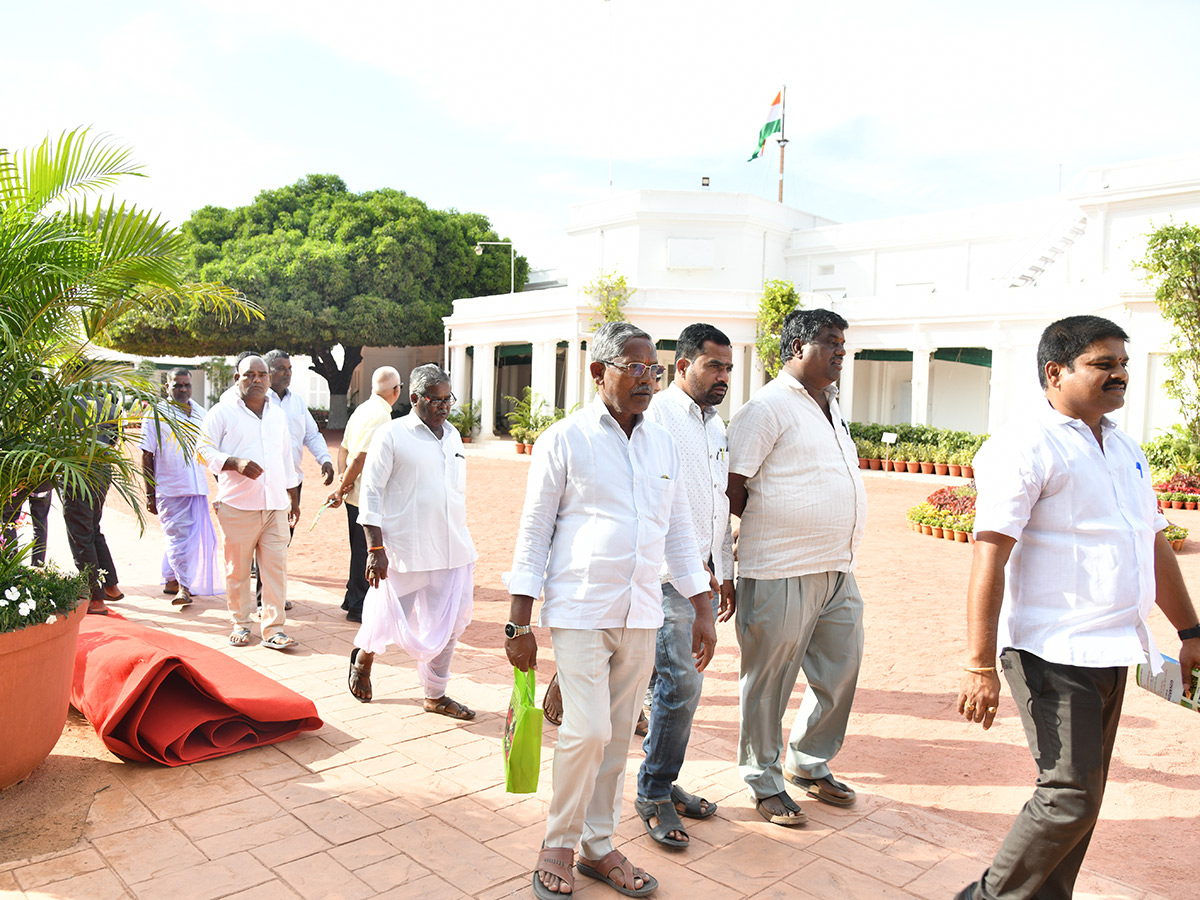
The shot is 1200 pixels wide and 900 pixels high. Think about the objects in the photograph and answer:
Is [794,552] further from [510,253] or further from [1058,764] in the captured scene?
[510,253]

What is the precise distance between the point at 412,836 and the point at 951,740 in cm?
301

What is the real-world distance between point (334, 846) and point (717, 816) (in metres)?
1.54

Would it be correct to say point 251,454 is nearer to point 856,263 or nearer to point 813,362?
point 813,362

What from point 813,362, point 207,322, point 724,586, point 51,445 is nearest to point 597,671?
point 724,586

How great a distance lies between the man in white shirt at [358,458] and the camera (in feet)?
21.1

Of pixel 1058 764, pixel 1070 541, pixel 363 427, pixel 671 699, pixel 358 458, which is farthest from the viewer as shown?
pixel 363 427

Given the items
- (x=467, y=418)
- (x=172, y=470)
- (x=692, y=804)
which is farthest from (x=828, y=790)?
(x=467, y=418)

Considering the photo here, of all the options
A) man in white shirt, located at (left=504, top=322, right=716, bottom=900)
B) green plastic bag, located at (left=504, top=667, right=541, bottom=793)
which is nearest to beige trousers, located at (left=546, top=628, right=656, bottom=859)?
man in white shirt, located at (left=504, top=322, right=716, bottom=900)

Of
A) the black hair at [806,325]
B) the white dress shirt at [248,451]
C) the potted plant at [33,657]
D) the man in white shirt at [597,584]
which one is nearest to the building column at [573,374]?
the white dress shirt at [248,451]

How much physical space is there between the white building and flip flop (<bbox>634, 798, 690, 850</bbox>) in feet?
61.5

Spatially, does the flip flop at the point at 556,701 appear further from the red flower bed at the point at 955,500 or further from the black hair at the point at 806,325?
the red flower bed at the point at 955,500

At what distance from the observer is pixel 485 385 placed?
29000 mm

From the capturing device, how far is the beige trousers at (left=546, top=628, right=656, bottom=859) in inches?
116

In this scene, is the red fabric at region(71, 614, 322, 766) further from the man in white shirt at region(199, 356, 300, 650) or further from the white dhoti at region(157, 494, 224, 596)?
the white dhoti at region(157, 494, 224, 596)
